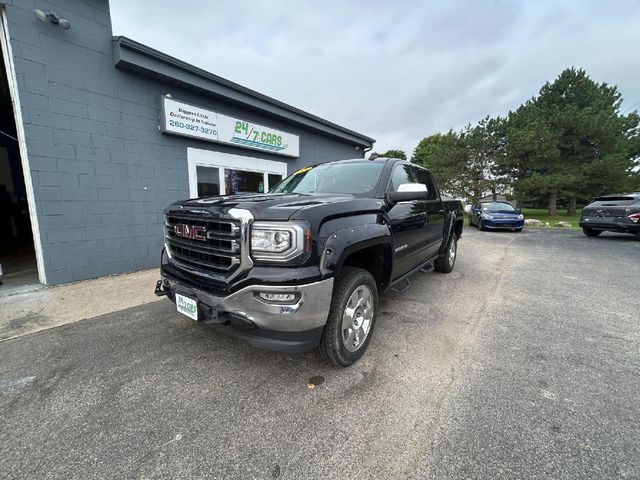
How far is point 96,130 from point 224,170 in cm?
255

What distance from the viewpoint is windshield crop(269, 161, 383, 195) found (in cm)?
306

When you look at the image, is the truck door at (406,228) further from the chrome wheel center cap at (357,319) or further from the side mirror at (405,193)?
the chrome wheel center cap at (357,319)

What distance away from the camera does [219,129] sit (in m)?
6.56

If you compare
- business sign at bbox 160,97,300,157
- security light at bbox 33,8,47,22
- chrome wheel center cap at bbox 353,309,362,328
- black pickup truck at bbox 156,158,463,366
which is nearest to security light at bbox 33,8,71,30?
security light at bbox 33,8,47,22

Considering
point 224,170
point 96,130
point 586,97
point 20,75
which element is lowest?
point 224,170

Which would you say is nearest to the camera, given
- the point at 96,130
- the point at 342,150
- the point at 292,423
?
the point at 292,423

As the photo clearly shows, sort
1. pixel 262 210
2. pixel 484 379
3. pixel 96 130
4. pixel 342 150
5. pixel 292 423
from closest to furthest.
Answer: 1. pixel 292 423
2. pixel 262 210
3. pixel 484 379
4. pixel 96 130
5. pixel 342 150

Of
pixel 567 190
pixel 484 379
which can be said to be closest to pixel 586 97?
pixel 567 190

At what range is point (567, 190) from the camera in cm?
2055

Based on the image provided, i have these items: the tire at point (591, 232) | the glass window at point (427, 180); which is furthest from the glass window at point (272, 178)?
→ the tire at point (591, 232)

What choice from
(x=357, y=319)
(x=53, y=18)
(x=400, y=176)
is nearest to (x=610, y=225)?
(x=400, y=176)

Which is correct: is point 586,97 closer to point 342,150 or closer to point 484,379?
point 342,150

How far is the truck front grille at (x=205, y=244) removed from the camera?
2.01 meters

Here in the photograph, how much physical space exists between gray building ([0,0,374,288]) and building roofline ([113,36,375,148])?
0.07 feet
